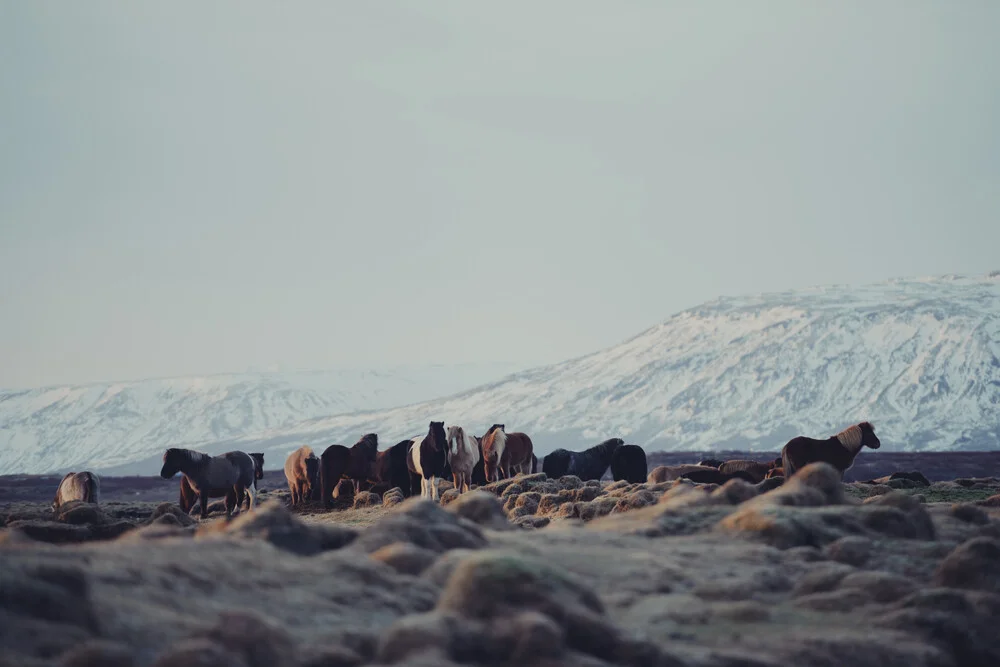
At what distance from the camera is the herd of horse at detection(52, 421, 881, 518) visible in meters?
38.4

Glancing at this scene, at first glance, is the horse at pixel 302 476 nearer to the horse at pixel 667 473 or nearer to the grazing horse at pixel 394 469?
the grazing horse at pixel 394 469

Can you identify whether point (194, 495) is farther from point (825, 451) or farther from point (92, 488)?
point (825, 451)

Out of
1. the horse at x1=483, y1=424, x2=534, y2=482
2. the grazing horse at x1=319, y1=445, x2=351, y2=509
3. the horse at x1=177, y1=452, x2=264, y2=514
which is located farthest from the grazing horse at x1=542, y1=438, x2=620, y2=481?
the horse at x1=177, y1=452, x2=264, y2=514

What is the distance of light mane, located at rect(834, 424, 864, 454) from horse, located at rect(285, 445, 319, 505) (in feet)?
67.5

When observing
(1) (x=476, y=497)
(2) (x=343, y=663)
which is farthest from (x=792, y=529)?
(2) (x=343, y=663)

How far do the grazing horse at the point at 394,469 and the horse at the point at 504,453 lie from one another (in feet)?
12.4

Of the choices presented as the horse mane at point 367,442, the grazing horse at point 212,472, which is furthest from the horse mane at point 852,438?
the grazing horse at point 212,472

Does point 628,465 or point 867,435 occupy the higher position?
point 867,435

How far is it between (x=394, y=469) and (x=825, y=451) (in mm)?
18124

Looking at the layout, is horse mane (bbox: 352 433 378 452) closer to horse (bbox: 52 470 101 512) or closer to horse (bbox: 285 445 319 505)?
horse (bbox: 285 445 319 505)

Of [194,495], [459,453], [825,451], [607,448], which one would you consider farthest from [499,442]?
[825,451]

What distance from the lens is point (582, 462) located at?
53.3 m

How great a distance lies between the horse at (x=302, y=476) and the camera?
46875mm

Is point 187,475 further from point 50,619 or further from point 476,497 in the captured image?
point 50,619
